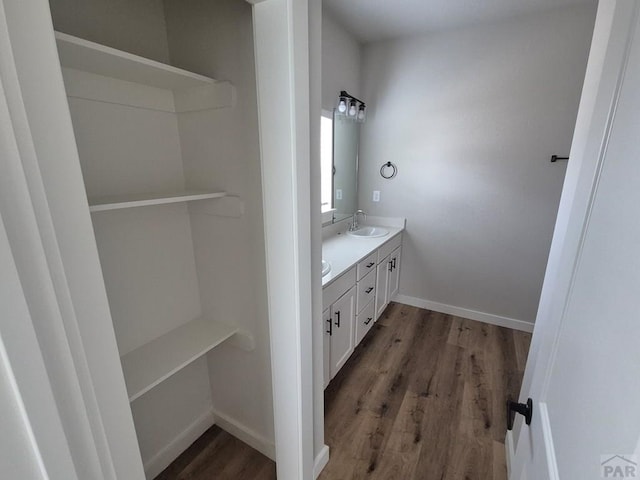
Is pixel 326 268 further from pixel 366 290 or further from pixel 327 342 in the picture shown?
pixel 366 290

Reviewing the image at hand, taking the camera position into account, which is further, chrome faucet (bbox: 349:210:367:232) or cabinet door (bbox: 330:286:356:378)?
chrome faucet (bbox: 349:210:367:232)

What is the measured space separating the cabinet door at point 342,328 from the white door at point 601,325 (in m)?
1.18

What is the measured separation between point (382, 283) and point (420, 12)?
222 centimetres

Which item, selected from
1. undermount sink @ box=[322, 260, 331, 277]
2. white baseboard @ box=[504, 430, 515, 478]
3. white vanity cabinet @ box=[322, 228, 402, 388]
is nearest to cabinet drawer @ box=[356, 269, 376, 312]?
white vanity cabinet @ box=[322, 228, 402, 388]

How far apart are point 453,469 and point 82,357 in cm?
180

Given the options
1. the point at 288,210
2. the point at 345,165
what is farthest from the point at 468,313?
the point at 288,210

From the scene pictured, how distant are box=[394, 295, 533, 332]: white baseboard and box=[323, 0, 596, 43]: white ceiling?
8.33 ft

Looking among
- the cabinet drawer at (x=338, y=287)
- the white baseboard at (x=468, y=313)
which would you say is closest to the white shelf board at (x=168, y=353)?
the cabinet drawer at (x=338, y=287)

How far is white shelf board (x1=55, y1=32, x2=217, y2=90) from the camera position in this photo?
0.81m

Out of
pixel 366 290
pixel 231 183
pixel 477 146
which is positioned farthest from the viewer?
pixel 477 146

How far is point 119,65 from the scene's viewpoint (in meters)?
0.97

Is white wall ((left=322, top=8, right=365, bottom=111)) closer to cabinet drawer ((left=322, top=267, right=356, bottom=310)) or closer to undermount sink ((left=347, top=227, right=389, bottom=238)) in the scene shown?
undermount sink ((left=347, top=227, right=389, bottom=238))

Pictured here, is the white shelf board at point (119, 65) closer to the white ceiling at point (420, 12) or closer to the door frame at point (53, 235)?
the door frame at point (53, 235)

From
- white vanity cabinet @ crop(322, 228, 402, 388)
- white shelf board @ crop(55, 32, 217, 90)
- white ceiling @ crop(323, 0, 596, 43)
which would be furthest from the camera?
white ceiling @ crop(323, 0, 596, 43)
